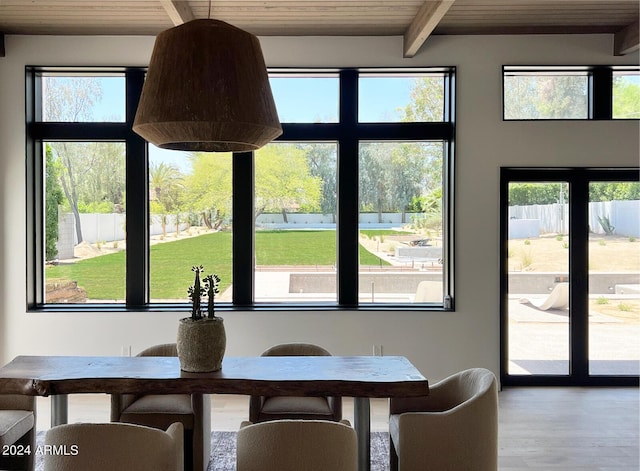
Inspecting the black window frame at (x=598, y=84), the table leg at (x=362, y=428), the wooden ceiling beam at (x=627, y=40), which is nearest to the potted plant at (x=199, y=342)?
the table leg at (x=362, y=428)

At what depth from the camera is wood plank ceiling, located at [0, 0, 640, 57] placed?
407 centimetres

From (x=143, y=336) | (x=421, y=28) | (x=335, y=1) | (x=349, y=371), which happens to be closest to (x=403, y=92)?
(x=421, y=28)

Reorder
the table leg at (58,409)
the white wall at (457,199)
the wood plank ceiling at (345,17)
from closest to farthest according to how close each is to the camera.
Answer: the table leg at (58,409) → the wood plank ceiling at (345,17) → the white wall at (457,199)

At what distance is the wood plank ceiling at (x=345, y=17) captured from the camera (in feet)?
13.3

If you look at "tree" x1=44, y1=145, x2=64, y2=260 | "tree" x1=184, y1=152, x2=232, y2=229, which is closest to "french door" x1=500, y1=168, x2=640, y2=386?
"tree" x1=184, y1=152, x2=232, y2=229

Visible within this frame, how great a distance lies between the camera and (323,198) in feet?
16.2

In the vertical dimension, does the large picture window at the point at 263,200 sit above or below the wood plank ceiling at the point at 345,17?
below

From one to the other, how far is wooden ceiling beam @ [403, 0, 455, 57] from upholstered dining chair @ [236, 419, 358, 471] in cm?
299

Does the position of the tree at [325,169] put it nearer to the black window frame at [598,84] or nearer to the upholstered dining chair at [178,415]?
the black window frame at [598,84]

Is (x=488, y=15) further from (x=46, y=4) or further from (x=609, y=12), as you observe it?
(x=46, y=4)

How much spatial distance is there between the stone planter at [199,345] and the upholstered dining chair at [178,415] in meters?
0.39

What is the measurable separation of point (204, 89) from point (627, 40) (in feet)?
13.7

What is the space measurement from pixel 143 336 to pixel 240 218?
1.41 metres

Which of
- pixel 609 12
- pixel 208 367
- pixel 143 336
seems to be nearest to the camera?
pixel 208 367
